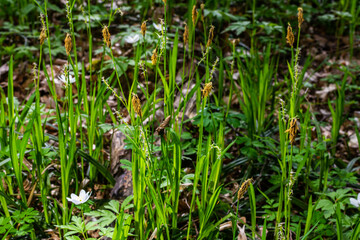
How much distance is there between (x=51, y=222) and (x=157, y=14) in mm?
2286

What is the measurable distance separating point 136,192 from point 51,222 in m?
0.46

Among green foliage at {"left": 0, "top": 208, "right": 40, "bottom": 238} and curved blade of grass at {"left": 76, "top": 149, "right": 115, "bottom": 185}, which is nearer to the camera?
green foliage at {"left": 0, "top": 208, "right": 40, "bottom": 238}

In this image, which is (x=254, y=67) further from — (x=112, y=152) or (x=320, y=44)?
(x=320, y=44)

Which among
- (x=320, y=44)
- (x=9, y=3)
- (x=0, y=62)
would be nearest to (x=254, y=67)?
(x=320, y=44)

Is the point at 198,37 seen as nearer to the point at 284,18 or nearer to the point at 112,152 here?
the point at 284,18

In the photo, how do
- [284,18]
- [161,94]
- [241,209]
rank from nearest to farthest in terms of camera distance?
[241,209] → [161,94] → [284,18]

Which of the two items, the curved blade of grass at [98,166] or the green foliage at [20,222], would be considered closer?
the green foliage at [20,222]

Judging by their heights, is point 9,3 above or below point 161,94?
above

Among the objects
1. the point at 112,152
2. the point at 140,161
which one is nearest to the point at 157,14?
the point at 112,152

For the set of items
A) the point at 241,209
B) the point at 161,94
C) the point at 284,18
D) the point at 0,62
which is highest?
the point at 284,18

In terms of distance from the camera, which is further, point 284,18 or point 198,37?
point 284,18

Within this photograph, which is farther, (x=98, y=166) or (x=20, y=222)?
(x=98, y=166)

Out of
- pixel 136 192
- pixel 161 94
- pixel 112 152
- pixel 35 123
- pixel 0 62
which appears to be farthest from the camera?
pixel 0 62

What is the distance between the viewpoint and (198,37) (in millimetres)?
3074
